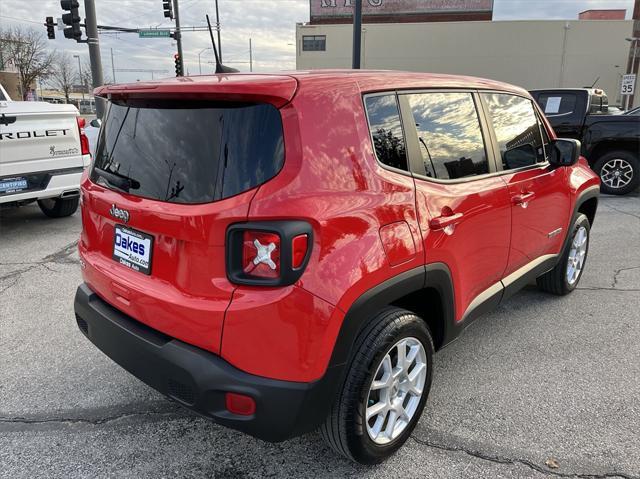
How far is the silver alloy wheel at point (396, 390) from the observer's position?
2232 mm

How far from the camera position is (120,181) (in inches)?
90.7

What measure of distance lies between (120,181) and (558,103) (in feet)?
30.8

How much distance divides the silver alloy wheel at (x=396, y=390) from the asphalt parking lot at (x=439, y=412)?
18 cm

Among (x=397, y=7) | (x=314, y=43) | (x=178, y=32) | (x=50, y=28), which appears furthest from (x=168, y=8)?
(x=397, y=7)

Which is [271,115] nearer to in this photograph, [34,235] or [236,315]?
[236,315]

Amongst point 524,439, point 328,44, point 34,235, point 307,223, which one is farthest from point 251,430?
point 328,44

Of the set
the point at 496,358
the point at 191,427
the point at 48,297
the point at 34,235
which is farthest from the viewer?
the point at 34,235

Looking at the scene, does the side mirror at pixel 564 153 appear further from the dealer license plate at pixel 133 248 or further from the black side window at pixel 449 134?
the dealer license plate at pixel 133 248

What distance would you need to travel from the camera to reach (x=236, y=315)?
1840mm

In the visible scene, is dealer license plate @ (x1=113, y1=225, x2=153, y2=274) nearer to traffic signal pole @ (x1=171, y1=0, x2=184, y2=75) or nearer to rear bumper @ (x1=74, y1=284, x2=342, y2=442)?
rear bumper @ (x1=74, y1=284, x2=342, y2=442)

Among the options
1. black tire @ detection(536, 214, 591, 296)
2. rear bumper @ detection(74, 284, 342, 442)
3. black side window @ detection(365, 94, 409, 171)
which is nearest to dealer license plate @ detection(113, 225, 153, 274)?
rear bumper @ detection(74, 284, 342, 442)

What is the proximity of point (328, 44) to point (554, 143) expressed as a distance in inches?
1684

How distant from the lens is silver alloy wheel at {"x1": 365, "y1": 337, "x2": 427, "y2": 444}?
2232 mm

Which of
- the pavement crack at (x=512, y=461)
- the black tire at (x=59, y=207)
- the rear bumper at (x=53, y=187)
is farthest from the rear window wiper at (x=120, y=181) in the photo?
the black tire at (x=59, y=207)
